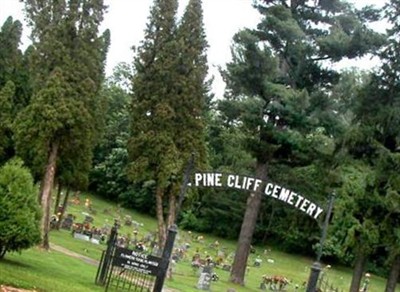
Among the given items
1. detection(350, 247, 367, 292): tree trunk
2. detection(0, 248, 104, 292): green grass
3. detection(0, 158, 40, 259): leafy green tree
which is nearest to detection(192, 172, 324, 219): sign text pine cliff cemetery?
detection(0, 248, 104, 292): green grass

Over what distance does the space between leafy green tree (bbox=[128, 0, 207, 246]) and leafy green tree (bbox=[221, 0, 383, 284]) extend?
3037 mm

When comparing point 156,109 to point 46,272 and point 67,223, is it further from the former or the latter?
point 67,223

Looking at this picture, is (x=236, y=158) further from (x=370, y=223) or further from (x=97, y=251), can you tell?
(x=370, y=223)

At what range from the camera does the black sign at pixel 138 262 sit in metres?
13.5

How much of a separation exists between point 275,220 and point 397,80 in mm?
32027

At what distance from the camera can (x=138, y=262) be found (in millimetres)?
13484

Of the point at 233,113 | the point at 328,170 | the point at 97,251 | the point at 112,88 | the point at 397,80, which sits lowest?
the point at 97,251

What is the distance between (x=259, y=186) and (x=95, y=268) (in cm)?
825

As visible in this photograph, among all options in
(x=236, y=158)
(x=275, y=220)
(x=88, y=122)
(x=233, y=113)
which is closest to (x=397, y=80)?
(x=233, y=113)

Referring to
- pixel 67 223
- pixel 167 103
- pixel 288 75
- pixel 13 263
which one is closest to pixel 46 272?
pixel 13 263

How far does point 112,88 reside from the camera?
211 ft

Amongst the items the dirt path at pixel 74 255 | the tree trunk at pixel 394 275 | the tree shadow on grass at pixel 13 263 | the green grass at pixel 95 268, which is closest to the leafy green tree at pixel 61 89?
the dirt path at pixel 74 255

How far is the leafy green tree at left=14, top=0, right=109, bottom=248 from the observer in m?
21.0

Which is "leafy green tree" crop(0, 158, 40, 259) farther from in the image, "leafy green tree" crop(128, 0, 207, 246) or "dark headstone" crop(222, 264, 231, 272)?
"dark headstone" crop(222, 264, 231, 272)
